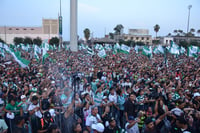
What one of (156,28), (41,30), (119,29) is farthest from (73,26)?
(41,30)

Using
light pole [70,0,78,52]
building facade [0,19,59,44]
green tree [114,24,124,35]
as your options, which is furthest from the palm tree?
light pole [70,0,78,52]

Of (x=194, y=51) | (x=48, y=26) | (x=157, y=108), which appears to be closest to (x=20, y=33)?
(x=48, y=26)

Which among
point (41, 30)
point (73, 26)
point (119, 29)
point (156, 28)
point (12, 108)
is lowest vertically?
point (12, 108)

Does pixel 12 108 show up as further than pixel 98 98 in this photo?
No

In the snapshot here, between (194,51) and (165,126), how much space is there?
11.0 m

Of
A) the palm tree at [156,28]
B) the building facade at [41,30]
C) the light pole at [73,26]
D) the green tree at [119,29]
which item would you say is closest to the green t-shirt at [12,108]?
the light pole at [73,26]

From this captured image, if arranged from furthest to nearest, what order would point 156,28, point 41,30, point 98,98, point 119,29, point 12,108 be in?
point 41,30 → point 119,29 → point 156,28 → point 98,98 → point 12,108

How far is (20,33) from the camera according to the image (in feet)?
278

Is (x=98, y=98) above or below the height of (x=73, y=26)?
below

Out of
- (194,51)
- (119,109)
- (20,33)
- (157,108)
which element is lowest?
(119,109)

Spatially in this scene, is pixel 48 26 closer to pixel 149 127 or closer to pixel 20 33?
pixel 20 33

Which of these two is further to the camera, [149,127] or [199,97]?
[199,97]

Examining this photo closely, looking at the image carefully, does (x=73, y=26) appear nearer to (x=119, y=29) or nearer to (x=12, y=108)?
(x=12, y=108)

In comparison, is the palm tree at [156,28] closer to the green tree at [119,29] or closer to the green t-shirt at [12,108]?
the green tree at [119,29]
